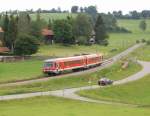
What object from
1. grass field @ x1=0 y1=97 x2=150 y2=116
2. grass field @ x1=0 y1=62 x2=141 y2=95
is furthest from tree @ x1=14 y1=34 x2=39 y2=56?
grass field @ x1=0 y1=97 x2=150 y2=116

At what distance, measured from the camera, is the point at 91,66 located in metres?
98.4

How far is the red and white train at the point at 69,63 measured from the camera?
8125 cm

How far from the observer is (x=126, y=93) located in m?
63.9

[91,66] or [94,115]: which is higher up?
[94,115]

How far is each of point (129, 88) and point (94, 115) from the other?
92.4 ft

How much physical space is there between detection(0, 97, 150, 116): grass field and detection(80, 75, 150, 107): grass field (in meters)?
7.66

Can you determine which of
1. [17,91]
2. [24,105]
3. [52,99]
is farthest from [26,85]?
[24,105]

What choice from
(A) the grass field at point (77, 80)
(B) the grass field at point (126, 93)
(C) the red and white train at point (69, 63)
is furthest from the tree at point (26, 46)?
(B) the grass field at point (126, 93)

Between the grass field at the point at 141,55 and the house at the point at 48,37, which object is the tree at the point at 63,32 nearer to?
the house at the point at 48,37

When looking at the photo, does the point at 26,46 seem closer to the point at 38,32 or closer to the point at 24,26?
the point at 24,26

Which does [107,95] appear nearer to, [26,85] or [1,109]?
[26,85]

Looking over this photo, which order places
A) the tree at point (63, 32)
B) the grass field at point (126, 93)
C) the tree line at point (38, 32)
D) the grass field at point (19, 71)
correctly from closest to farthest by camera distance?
the grass field at point (126, 93)
the grass field at point (19, 71)
the tree line at point (38, 32)
the tree at point (63, 32)

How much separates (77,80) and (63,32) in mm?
77570

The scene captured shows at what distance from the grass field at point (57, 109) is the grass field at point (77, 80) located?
26.2 feet
